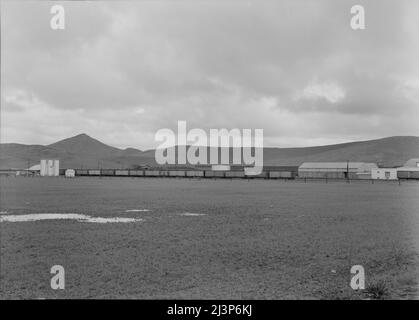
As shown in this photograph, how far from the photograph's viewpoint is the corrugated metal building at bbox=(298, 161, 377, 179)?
121 m

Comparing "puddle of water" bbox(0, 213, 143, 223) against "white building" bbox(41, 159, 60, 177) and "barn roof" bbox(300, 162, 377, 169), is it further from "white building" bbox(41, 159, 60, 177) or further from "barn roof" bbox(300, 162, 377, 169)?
"white building" bbox(41, 159, 60, 177)

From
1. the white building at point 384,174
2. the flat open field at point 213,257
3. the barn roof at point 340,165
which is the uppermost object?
the barn roof at point 340,165

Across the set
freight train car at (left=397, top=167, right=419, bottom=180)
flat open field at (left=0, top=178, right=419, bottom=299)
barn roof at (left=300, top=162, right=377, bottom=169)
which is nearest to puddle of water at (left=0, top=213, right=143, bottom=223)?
flat open field at (left=0, top=178, right=419, bottom=299)

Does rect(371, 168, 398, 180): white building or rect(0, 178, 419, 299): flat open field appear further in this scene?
rect(371, 168, 398, 180): white building

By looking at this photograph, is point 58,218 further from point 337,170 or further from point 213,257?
point 337,170

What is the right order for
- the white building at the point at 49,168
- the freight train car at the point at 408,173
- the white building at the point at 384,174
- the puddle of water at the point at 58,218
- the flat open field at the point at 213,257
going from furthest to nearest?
the white building at the point at 49,168 < the freight train car at the point at 408,173 < the white building at the point at 384,174 < the puddle of water at the point at 58,218 < the flat open field at the point at 213,257

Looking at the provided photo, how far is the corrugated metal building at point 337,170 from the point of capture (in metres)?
121

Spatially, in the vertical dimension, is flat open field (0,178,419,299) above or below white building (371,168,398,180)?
below

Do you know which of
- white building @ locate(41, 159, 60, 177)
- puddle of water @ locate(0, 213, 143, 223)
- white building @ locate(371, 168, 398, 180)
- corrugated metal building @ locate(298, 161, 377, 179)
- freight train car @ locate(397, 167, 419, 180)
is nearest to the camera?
puddle of water @ locate(0, 213, 143, 223)

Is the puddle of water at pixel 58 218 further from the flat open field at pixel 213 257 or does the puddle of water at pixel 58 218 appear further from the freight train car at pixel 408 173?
the freight train car at pixel 408 173

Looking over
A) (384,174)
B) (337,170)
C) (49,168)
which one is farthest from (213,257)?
(49,168)

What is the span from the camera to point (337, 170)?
138 meters

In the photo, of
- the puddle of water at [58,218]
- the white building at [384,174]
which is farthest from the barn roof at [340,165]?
the puddle of water at [58,218]
